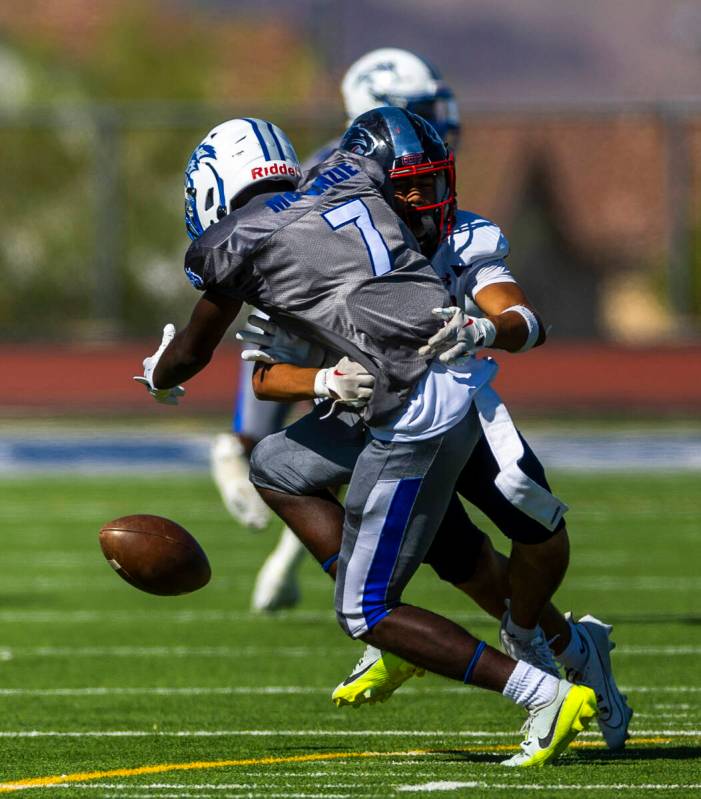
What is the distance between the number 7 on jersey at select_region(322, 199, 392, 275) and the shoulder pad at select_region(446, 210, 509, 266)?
0.38 metres

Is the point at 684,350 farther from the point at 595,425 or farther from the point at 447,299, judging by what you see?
the point at 447,299

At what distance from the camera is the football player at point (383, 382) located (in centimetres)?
465

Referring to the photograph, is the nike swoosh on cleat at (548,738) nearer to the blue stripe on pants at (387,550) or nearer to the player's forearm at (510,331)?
the blue stripe on pants at (387,550)

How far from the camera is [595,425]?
1802 cm

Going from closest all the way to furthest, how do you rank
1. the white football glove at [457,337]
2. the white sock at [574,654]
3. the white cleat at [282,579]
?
the white football glove at [457,337] < the white sock at [574,654] < the white cleat at [282,579]

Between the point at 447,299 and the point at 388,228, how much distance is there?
226mm

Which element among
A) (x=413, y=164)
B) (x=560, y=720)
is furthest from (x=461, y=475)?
(x=413, y=164)

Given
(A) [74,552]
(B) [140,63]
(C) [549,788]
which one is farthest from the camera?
(B) [140,63]

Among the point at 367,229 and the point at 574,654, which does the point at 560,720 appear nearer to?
the point at 574,654

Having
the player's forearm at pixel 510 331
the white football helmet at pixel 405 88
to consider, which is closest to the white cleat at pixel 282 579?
the white football helmet at pixel 405 88

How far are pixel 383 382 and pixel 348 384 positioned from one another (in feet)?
0.28

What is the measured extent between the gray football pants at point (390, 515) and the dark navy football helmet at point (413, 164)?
55 centimetres

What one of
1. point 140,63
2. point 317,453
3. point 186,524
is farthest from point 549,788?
point 140,63

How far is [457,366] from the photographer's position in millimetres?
4730
